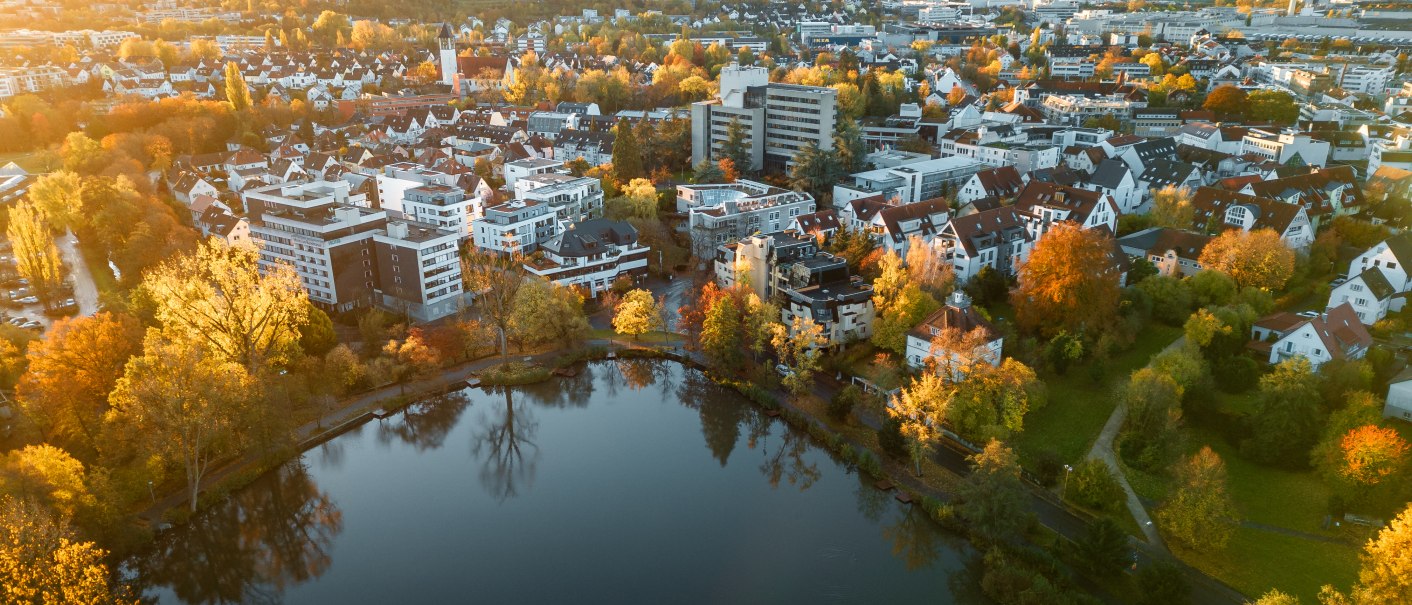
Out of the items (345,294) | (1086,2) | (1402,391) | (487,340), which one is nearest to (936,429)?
(1402,391)

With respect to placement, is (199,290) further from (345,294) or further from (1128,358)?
(1128,358)

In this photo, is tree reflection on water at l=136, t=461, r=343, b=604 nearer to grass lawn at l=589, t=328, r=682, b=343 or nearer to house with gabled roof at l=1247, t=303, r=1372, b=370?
grass lawn at l=589, t=328, r=682, b=343

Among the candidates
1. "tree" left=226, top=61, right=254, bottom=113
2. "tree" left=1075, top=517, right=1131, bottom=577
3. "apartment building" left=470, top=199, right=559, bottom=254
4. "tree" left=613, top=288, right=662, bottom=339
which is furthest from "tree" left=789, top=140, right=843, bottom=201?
"tree" left=226, top=61, right=254, bottom=113

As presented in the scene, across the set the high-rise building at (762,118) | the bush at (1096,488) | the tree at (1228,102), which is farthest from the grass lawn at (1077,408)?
the tree at (1228,102)

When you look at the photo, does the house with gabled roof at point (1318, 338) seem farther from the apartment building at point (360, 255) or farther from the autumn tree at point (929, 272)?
the apartment building at point (360, 255)

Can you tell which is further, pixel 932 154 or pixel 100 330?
pixel 932 154
